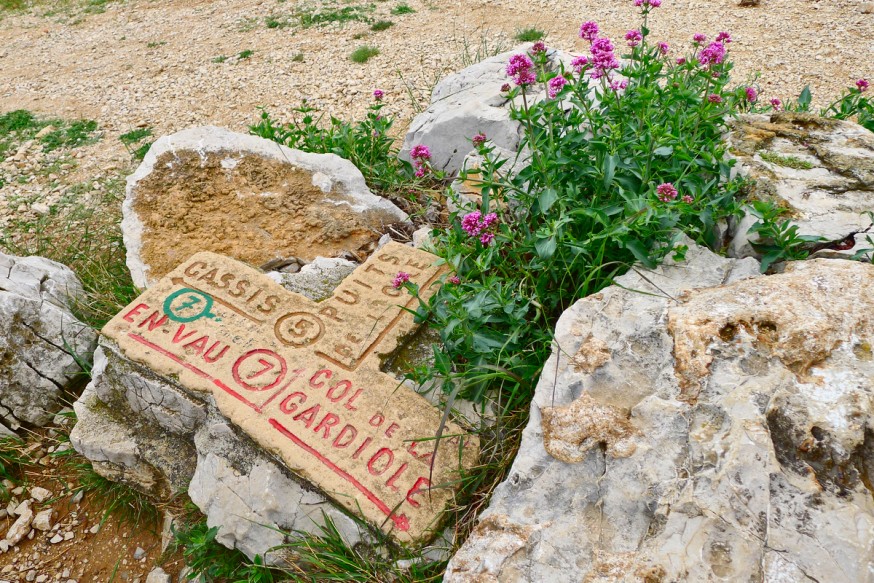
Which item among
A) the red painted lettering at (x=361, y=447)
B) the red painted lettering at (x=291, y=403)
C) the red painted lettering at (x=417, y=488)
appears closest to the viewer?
the red painted lettering at (x=417, y=488)

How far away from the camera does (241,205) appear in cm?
380

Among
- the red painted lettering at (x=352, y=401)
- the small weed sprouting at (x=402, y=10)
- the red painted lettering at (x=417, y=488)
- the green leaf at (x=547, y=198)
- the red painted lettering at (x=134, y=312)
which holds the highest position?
the green leaf at (x=547, y=198)

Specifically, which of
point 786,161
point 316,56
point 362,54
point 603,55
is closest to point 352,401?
point 603,55

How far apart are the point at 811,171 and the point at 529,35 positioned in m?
4.34

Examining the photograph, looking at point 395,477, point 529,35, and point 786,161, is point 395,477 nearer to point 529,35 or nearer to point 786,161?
point 786,161

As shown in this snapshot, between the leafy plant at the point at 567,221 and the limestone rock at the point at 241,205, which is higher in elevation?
→ the leafy plant at the point at 567,221

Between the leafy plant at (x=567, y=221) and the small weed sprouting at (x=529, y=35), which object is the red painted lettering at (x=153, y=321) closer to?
the leafy plant at (x=567, y=221)

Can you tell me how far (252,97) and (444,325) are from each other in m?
4.41

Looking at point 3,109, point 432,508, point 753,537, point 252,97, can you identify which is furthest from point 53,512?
point 3,109

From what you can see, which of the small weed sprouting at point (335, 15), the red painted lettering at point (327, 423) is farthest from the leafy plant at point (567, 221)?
the small weed sprouting at point (335, 15)

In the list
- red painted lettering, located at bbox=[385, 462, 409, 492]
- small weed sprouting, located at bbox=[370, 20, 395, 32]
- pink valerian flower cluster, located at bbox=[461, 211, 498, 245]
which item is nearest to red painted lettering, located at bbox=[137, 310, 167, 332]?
red painted lettering, located at bbox=[385, 462, 409, 492]

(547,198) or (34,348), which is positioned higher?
(547,198)

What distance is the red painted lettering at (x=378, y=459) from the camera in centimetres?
222

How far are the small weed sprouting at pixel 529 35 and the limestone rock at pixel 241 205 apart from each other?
3.33 metres
